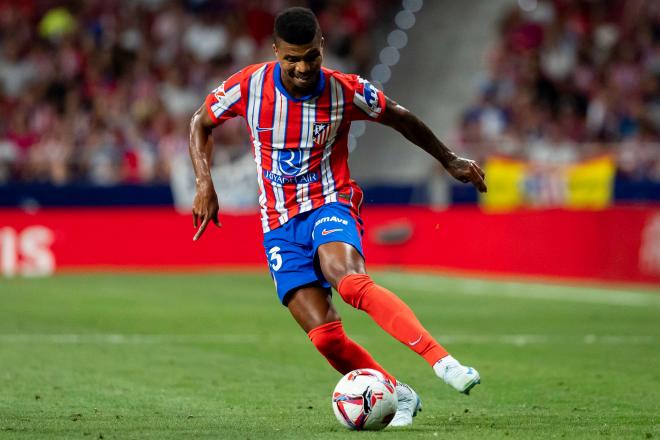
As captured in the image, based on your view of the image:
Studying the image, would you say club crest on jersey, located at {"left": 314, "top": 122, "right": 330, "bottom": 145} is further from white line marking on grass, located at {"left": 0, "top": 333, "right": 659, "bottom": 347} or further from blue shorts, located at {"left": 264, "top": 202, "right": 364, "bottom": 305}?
white line marking on grass, located at {"left": 0, "top": 333, "right": 659, "bottom": 347}

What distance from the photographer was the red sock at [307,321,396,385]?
6680 millimetres

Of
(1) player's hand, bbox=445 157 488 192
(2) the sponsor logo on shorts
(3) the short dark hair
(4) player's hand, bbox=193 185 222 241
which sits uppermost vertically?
(3) the short dark hair

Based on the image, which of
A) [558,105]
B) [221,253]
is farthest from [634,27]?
[221,253]

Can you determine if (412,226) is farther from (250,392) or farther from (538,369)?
(250,392)

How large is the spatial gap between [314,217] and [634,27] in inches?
774

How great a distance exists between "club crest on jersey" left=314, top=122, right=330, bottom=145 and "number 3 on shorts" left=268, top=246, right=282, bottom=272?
2.08 feet

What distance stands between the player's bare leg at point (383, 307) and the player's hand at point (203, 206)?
63 centimetres

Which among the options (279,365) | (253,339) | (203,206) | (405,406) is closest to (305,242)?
(203,206)

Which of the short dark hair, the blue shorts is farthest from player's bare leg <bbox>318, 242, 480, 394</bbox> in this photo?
the short dark hair

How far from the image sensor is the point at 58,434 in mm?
6211

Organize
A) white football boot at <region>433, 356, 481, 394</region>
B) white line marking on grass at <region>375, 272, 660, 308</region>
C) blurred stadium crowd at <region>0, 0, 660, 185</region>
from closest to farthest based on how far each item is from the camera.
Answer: white football boot at <region>433, 356, 481, 394</region>
white line marking on grass at <region>375, 272, 660, 308</region>
blurred stadium crowd at <region>0, 0, 660, 185</region>

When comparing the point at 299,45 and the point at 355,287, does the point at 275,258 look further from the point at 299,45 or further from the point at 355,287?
the point at 299,45

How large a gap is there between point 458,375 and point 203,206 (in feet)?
5.60

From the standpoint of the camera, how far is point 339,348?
6762 millimetres
